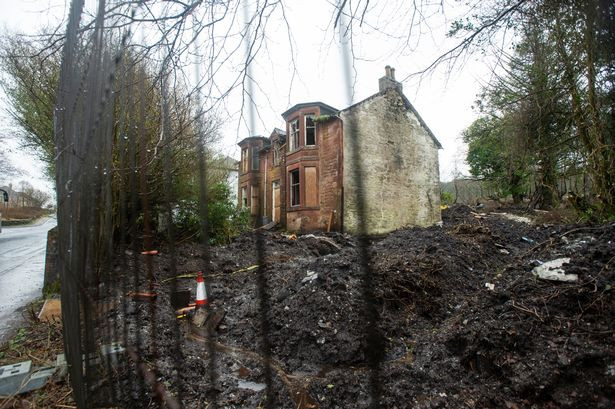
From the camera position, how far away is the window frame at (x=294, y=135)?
613 inches

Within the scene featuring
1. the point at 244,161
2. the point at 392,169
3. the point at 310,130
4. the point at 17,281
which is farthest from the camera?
the point at 244,161

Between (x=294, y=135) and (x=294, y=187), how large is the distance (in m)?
2.70

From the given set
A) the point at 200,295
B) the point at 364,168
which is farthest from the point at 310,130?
the point at 200,295

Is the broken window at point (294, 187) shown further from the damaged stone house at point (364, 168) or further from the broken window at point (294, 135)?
the broken window at point (294, 135)

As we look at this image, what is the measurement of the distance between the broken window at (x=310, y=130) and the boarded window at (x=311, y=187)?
1.46 m

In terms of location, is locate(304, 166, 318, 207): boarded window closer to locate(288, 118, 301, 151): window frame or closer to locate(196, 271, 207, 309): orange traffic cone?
locate(288, 118, 301, 151): window frame

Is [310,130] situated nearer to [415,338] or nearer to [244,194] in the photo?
[244,194]

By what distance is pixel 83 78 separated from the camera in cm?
174

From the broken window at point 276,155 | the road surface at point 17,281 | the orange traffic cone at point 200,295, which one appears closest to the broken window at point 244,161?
the broken window at point 276,155

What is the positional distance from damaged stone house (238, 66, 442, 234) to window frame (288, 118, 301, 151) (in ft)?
0.17

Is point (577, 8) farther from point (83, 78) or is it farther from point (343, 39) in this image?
point (83, 78)

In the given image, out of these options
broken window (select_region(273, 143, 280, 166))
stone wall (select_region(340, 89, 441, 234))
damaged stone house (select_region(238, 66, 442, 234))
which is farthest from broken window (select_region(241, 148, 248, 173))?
stone wall (select_region(340, 89, 441, 234))

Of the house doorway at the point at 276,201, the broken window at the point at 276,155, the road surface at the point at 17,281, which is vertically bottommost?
the road surface at the point at 17,281

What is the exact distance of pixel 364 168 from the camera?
1340 centimetres
